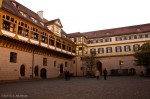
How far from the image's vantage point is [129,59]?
4128 cm

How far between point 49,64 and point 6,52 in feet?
38.6

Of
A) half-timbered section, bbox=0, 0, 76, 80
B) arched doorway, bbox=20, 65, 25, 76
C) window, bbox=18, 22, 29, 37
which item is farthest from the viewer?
arched doorway, bbox=20, 65, 25, 76

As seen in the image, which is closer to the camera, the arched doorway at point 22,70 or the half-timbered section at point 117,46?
the arched doorway at point 22,70

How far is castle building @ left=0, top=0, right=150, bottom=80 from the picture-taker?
22.2m

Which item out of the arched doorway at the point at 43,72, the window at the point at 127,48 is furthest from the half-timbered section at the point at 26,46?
the window at the point at 127,48

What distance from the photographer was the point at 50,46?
31453mm

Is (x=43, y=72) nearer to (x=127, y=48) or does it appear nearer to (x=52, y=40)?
(x=52, y=40)

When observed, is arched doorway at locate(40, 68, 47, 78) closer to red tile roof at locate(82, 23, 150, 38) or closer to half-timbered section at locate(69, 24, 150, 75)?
half-timbered section at locate(69, 24, 150, 75)

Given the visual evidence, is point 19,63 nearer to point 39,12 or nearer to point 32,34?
point 32,34

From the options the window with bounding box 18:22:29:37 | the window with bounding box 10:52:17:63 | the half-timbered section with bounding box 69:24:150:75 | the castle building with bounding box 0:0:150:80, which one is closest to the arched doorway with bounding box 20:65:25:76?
the castle building with bounding box 0:0:150:80

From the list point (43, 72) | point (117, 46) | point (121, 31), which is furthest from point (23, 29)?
point (121, 31)

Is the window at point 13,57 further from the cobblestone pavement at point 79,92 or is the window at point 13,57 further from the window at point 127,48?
the window at point 127,48

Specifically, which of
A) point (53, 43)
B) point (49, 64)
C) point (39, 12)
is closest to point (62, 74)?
point (49, 64)

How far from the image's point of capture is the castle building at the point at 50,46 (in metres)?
22.2
